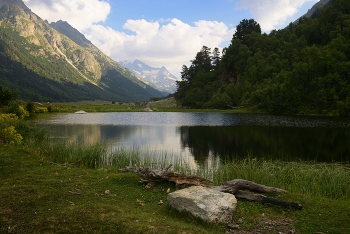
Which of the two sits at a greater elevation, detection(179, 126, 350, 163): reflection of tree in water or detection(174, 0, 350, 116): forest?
detection(174, 0, 350, 116): forest

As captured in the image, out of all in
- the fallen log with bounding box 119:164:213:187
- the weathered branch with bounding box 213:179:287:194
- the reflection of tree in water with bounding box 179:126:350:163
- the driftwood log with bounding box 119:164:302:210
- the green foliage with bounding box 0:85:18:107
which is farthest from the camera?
the green foliage with bounding box 0:85:18:107

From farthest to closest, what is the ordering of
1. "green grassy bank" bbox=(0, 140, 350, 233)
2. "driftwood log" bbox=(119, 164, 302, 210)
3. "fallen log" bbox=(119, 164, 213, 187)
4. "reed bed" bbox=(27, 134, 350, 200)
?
"reed bed" bbox=(27, 134, 350, 200)
"fallen log" bbox=(119, 164, 213, 187)
"driftwood log" bbox=(119, 164, 302, 210)
"green grassy bank" bbox=(0, 140, 350, 233)

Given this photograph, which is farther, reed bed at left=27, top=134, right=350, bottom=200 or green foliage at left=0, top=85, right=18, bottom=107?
green foliage at left=0, top=85, right=18, bottom=107

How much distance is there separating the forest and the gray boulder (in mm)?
79739

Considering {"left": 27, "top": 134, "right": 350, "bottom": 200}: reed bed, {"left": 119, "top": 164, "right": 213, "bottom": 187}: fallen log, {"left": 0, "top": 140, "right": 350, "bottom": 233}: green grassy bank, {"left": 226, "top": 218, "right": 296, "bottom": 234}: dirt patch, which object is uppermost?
{"left": 119, "top": 164, "right": 213, "bottom": 187}: fallen log

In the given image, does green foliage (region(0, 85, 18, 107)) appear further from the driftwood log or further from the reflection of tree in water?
the driftwood log

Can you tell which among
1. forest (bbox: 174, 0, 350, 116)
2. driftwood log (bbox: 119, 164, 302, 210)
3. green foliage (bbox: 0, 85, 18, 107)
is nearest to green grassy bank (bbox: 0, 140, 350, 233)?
driftwood log (bbox: 119, 164, 302, 210)

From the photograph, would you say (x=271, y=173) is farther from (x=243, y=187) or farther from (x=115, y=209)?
(x=115, y=209)

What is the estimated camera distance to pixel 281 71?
10231 cm

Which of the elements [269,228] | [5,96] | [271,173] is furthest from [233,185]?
[5,96]

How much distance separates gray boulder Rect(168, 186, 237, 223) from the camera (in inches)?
340

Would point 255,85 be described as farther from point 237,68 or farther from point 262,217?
point 262,217

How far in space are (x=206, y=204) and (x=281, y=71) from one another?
340 ft

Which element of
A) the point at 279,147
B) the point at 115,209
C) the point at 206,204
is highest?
the point at 206,204
